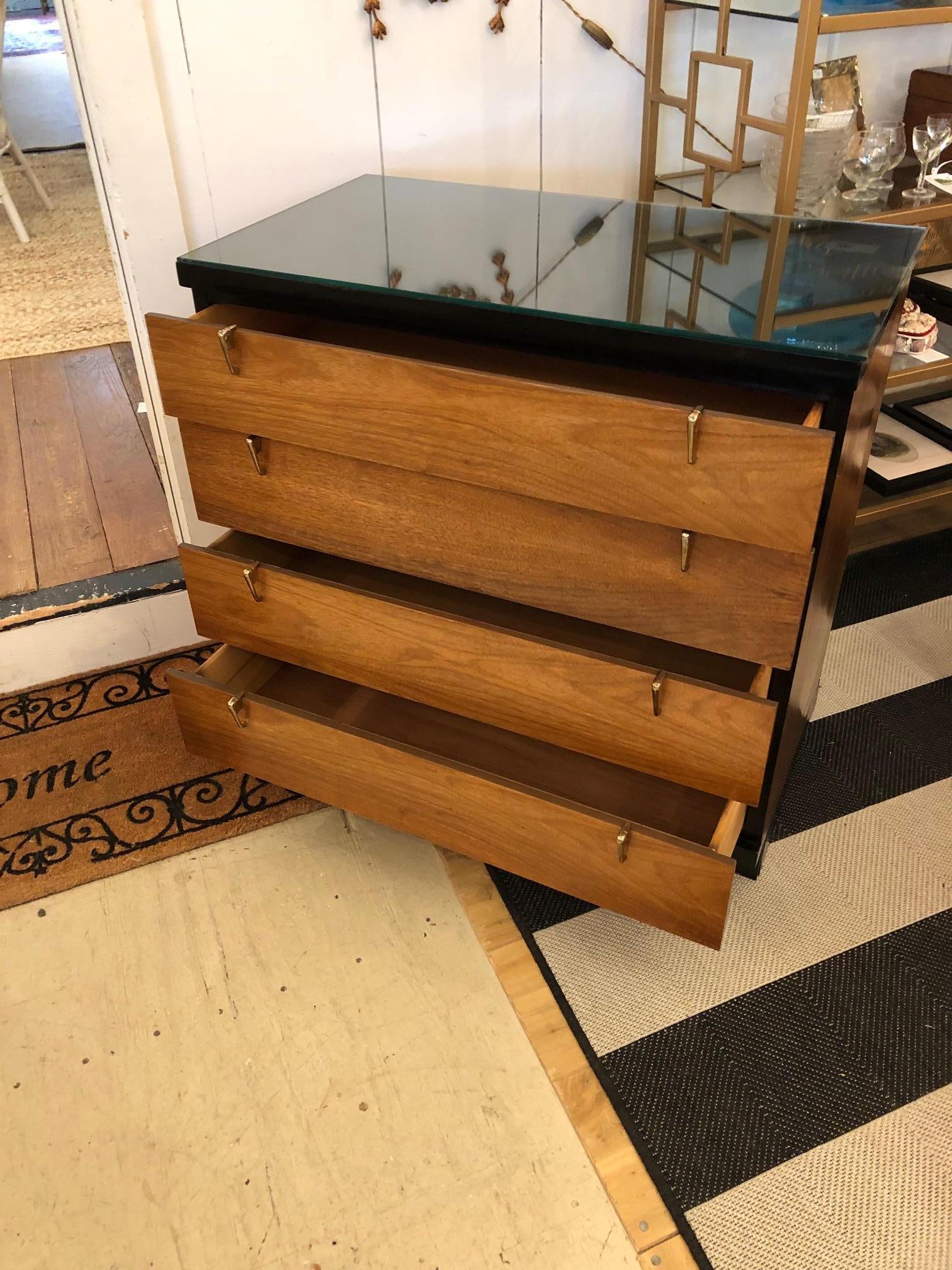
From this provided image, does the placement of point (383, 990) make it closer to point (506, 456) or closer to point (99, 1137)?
point (99, 1137)

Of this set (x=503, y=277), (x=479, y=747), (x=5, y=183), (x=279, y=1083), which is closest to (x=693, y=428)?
(x=503, y=277)

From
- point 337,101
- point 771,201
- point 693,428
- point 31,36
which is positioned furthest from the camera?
point 31,36

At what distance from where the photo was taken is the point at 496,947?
1.20m

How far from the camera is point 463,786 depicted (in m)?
1.11

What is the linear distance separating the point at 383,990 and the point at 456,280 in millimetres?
793

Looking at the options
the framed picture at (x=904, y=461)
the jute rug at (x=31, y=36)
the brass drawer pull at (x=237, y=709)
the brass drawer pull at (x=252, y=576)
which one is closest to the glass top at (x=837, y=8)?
the framed picture at (x=904, y=461)

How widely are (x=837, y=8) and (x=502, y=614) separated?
0.85m

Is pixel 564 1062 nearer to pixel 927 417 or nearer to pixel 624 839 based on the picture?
pixel 624 839

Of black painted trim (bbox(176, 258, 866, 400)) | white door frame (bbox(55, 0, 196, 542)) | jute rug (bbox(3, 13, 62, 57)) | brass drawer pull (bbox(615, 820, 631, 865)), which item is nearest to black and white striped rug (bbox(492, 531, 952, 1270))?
brass drawer pull (bbox(615, 820, 631, 865))

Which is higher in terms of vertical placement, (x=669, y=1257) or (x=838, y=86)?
(x=838, y=86)

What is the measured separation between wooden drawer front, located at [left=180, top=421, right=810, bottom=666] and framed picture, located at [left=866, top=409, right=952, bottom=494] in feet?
2.66

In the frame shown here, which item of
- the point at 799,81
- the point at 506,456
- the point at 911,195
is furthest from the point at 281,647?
the point at 911,195

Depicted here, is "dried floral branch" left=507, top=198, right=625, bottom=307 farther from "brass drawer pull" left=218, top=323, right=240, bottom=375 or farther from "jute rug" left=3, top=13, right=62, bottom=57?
"jute rug" left=3, top=13, right=62, bottom=57

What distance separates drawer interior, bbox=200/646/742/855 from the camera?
3.85 ft
